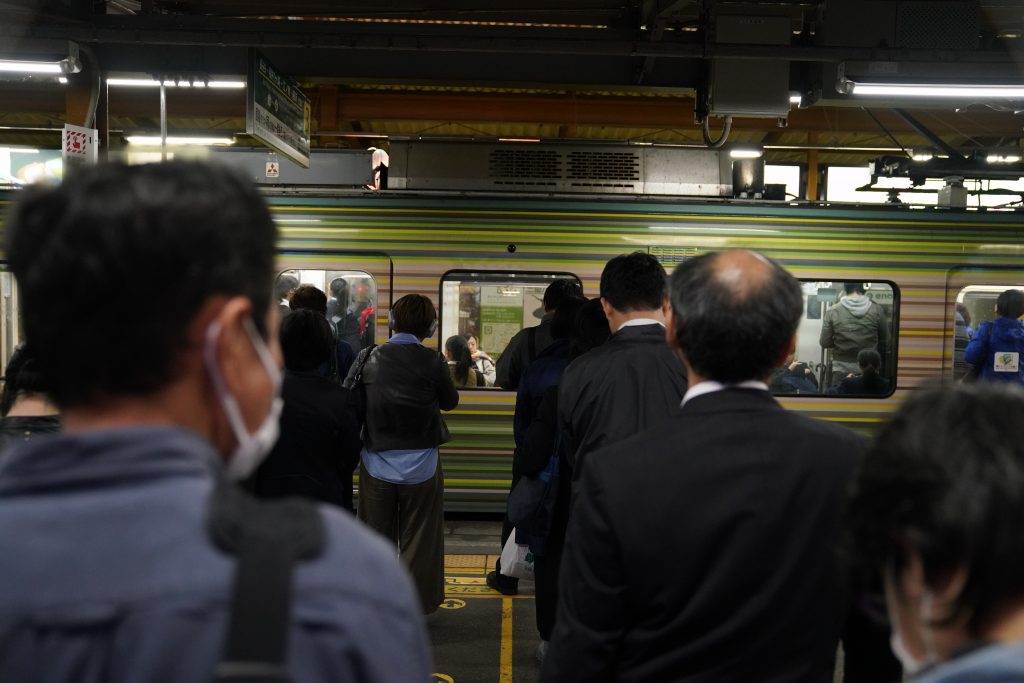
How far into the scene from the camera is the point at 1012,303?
7637 mm

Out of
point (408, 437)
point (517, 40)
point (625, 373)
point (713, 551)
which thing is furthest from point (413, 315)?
point (713, 551)

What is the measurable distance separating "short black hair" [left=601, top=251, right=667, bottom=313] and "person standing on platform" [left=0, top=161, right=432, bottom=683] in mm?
2691

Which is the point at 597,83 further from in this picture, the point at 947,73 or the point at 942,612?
the point at 942,612

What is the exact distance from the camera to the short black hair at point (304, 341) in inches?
158

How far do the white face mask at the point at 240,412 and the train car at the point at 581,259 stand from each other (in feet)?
21.5

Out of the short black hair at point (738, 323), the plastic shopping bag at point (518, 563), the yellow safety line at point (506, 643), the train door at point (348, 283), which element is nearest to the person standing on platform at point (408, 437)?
the yellow safety line at point (506, 643)

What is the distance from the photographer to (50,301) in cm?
97

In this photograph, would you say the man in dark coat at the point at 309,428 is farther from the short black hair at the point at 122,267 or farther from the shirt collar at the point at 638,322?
the short black hair at the point at 122,267

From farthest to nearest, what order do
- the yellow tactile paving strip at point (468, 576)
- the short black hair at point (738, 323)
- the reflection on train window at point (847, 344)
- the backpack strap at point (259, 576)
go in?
the reflection on train window at point (847, 344)
the yellow tactile paving strip at point (468, 576)
the short black hair at point (738, 323)
the backpack strap at point (259, 576)

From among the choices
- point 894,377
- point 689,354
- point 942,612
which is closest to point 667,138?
point 894,377

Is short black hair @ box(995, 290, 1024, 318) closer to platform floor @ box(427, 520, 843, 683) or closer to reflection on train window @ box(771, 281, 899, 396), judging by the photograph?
reflection on train window @ box(771, 281, 899, 396)

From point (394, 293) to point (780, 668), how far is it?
6033 millimetres

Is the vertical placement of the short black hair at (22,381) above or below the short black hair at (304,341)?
below

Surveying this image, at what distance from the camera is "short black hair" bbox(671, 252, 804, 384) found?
2051mm
